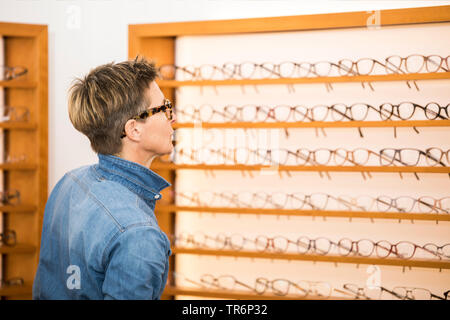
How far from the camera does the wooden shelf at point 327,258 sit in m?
2.20

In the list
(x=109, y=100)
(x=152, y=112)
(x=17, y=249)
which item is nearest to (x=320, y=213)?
(x=152, y=112)

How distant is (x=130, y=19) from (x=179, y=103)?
21.7 inches

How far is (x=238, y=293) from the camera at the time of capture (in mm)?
2490

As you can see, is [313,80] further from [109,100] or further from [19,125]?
[19,125]

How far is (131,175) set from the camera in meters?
1.13

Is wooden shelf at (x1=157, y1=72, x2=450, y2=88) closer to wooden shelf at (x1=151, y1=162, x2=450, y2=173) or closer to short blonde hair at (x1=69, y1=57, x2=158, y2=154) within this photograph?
wooden shelf at (x1=151, y1=162, x2=450, y2=173)

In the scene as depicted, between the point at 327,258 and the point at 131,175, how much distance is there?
148 cm

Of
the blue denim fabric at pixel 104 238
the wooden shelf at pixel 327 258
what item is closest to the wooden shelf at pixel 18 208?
the wooden shelf at pixel 327 258

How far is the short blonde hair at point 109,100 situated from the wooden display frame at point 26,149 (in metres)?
1.44

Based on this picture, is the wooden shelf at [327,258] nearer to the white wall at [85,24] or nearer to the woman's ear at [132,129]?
the white wall at [85,24]

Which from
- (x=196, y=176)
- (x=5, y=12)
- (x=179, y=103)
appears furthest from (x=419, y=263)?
(x=5, y=12)

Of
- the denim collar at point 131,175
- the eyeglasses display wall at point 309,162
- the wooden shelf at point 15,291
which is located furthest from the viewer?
the wooden shelf at point 15,291

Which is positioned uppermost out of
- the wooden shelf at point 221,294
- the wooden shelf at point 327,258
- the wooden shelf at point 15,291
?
the wooden shelf at point 327,258
